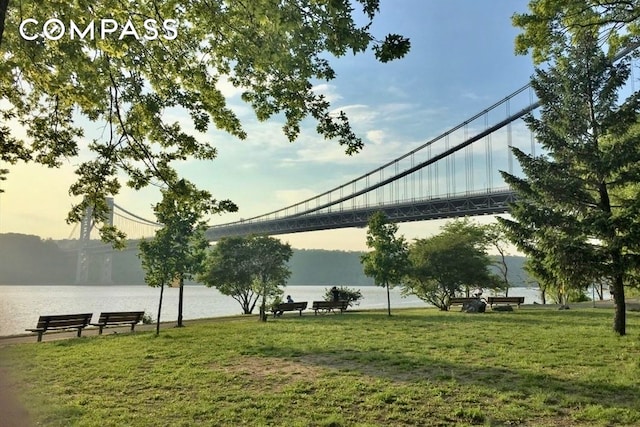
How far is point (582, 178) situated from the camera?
39.3 ft

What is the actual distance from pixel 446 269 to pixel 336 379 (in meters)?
17.6

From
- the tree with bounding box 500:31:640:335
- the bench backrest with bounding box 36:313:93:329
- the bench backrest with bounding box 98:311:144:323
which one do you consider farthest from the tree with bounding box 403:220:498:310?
the bench backrest with bounding box 36:313:93:329

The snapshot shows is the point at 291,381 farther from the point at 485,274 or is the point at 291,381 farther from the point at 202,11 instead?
the point at 485,274

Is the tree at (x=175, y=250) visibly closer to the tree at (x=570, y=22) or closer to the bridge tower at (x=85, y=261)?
the tree at (x=570, y=22)

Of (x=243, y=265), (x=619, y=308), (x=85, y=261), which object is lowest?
(x=619, y=308)

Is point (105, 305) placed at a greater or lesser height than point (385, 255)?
lesser

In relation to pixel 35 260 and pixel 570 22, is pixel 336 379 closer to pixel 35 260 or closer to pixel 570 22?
pixel 570 22

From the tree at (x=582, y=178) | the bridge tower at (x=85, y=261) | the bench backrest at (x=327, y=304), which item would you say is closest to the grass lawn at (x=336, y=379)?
the tree at (x=582, y=178)

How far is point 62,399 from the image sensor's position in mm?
5824

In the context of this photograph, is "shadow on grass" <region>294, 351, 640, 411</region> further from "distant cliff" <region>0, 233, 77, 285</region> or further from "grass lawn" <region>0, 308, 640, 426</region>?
"distant cliff" <region>0, 233, 77, 285</region>

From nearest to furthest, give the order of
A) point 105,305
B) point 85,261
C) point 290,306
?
point 290,306 → point 105,305 → point 85,261

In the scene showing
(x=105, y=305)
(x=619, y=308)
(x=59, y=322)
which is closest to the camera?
(x=619, y=308)

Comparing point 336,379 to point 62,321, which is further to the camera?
point 62,321

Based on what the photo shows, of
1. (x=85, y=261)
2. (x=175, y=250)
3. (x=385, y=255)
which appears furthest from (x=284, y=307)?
(x=85, y=261)
